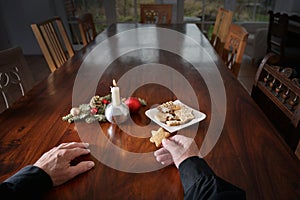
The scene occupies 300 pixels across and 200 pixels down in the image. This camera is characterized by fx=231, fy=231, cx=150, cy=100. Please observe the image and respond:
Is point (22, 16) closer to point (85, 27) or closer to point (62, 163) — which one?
point (85, 27)

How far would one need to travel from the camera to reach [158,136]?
0.81 m

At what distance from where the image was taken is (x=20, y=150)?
30.5 inches

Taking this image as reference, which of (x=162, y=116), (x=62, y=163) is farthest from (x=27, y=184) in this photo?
(x=162, y=116)

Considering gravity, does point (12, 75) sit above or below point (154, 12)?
below

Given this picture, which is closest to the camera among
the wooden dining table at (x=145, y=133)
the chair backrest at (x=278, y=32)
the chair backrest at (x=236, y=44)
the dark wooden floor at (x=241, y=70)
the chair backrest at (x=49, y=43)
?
the wooden dining table at (x=145, y=133)

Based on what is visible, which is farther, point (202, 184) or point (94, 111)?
point (94, 111)

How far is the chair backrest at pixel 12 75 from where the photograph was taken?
1.12 meters

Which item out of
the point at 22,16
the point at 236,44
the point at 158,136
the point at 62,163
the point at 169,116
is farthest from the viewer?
the point at 22,16

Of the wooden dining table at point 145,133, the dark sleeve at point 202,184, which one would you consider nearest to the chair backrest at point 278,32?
the wooden dining table at point 145,133

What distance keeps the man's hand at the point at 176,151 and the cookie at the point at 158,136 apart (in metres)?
0.03

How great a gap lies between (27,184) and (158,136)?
1.37ft

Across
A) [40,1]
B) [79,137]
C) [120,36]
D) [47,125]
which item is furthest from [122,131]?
[40,1]

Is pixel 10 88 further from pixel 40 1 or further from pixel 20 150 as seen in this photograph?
pixel 40 1

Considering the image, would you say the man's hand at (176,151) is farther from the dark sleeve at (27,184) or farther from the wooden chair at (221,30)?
the wooden chair at (221,30)
